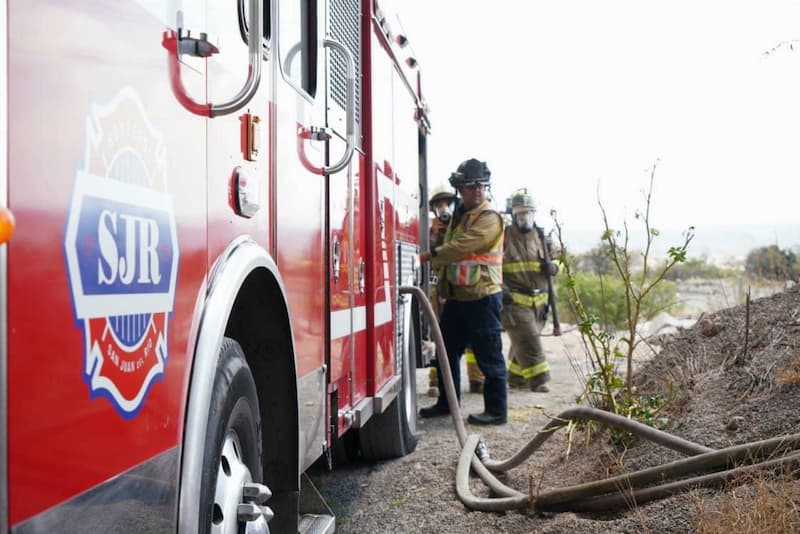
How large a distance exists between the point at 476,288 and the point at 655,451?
2.92 metres

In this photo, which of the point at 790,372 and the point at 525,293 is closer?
the point at 790,372

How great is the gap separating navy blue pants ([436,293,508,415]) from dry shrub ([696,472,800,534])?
3453 mm

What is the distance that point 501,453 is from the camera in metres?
5.56

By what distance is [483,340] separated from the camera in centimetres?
687

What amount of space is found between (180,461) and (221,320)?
0.32 metres

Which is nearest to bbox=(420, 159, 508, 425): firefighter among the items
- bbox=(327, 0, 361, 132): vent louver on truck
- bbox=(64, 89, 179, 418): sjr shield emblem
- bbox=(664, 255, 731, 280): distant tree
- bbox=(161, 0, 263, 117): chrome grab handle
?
bbox=(327, 0, 361, 132): vent louver on truck

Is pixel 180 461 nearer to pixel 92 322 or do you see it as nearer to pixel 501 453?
pixel 92 322

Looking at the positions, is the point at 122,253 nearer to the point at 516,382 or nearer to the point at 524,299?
the point at 524,299

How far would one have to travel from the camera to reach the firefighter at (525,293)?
8.53 meters

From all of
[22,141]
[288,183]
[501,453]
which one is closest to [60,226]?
[22,141]

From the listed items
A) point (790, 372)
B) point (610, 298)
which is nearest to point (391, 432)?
point (790, 372)

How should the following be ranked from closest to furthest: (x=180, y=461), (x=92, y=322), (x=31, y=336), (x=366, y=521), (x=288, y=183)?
(x=31, y=336)
(x=92, y=322)
(x=180, y=461)
(x=288, y=183)
(x=366, y=521)

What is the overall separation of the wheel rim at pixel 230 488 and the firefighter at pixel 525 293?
637 cm

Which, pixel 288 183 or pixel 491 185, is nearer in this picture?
pixel 288 183
